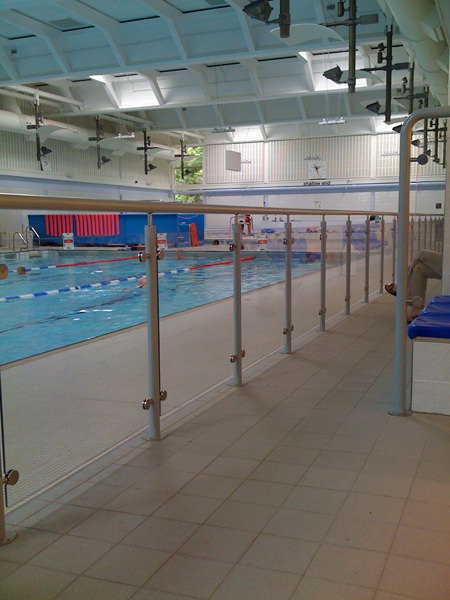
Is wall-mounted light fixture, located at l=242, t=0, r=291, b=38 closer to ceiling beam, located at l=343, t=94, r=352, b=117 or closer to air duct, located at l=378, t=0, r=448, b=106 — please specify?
air duct, located at l=378, t=0, r=448, b=106

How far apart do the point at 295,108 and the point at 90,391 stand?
61.6 feet

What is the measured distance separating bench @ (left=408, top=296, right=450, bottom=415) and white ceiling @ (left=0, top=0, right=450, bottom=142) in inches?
153

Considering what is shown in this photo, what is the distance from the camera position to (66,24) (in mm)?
12367

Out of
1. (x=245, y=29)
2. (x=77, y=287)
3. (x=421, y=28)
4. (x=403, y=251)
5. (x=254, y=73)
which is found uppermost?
(x=254, y=73)

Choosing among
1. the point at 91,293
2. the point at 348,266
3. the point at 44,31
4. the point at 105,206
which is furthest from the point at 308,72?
the point at 105,206

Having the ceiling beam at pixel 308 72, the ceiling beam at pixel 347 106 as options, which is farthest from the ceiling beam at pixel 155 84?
the ceiling beam at pixel 347 106

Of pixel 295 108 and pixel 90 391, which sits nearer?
pixel 90 391

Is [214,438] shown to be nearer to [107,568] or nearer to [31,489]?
[31,489]

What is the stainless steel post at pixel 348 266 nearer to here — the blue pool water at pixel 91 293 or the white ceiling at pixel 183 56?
the blue pool water at pixel 91 293

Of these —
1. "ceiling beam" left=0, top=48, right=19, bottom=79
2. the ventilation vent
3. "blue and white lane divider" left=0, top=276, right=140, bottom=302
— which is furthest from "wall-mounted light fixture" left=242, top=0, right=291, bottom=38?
"ceiling beam" left=0, top=48, right=19, bottom=79

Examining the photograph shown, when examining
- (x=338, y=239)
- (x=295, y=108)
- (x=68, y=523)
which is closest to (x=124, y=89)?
(x=295, y=108)

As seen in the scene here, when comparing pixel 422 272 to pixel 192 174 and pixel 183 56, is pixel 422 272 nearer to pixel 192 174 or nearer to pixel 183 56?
pixel 183 56

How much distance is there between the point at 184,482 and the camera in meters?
2.33

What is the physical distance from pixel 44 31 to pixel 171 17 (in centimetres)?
299
